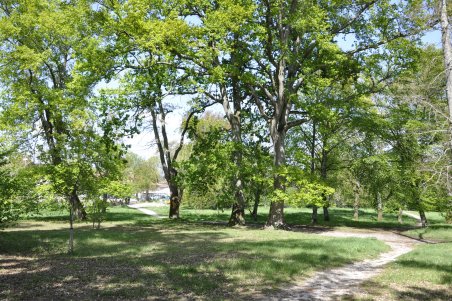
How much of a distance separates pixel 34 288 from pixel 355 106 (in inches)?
783

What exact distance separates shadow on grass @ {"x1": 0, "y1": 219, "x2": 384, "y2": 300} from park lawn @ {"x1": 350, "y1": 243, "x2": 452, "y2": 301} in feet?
6.32

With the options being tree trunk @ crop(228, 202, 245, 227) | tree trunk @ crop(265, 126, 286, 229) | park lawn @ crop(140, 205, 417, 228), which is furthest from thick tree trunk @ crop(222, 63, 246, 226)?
park lawn @ crop(140, 205, 417, 228)

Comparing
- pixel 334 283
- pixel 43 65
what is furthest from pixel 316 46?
pixel 43 65

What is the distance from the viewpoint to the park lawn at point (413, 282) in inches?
330

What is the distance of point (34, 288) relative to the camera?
895cm

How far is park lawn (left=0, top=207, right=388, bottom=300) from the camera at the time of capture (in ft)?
28.7

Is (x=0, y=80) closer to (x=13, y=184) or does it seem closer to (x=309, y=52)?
(x=13, y=184)

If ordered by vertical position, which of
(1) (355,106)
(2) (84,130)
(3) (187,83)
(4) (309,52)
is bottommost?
(2) (84,130)

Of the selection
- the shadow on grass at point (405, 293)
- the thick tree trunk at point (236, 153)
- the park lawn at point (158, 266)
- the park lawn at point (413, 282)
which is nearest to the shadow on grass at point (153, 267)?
the park lawn at point (158, 266)

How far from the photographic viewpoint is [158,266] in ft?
37.5

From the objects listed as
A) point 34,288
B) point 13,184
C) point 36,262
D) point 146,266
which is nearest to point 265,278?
point 146,266

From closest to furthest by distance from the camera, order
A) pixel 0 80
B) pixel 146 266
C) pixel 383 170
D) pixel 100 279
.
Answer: pixel 100 279 → pixel 146 266 → pixel 383 170 → pixel 0 80

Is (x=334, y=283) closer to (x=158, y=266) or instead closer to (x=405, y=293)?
(x=405, y=293)

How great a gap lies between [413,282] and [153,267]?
688 centimetres
